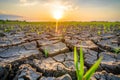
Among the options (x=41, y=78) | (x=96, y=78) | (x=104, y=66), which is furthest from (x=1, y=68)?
(x=104, y=66)

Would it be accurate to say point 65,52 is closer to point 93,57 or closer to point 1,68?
point 93,57

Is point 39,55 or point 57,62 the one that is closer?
point 57,62

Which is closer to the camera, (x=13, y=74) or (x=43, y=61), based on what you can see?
(x=13, y=74)

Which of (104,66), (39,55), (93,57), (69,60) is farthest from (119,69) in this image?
(39,55)

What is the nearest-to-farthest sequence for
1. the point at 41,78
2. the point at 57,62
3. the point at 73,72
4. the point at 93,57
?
1. the point at 41,78
2. the point at 73,72
3. the point at 57,62
4. the point at 93,57

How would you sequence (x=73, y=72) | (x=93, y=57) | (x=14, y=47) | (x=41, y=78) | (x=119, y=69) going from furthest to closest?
(x=14, y=47)
(x=93, y=57)
(x=119, y=69)
(x=73, y=72)
(x=41, y=78)

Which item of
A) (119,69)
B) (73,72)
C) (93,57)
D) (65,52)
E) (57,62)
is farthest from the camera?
(65,52)

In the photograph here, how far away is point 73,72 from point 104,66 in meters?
0.60

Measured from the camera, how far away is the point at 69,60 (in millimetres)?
3088

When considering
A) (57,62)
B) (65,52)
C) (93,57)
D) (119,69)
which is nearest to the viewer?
(119,69)

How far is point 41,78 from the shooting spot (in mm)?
2340

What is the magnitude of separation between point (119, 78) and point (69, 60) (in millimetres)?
916

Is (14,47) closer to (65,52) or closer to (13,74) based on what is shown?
(65,52)

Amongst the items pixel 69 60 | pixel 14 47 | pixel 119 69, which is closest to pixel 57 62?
pixel 69 60
